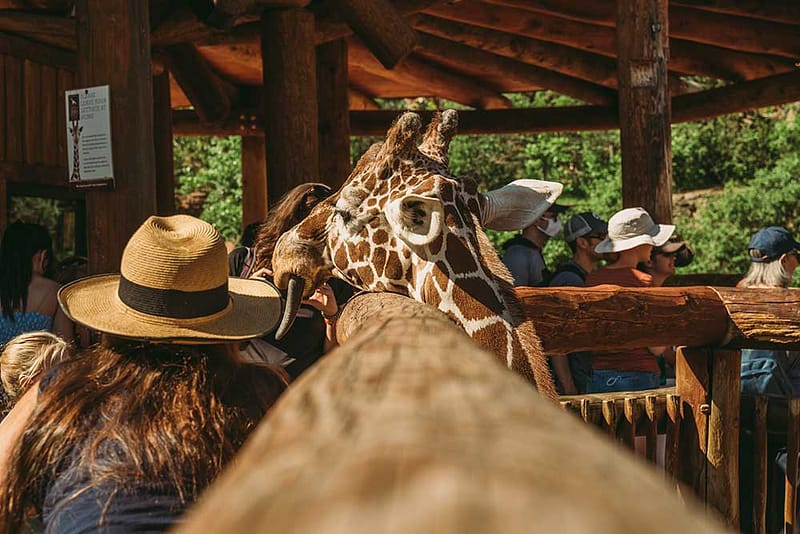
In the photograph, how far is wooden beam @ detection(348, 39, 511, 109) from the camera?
10.2 m

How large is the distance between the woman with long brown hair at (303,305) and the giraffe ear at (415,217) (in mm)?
1108

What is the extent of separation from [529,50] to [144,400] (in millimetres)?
8395

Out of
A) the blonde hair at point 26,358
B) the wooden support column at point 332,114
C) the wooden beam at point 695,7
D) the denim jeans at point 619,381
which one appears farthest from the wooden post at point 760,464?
the wooden beam at point 695,7

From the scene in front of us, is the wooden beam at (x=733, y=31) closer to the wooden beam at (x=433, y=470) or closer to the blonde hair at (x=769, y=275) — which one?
the blonde hair at (x=769, y=275)

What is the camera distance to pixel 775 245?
5.49 metres

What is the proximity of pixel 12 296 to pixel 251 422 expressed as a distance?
3427 mm

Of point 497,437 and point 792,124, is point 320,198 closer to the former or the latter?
point 497,437

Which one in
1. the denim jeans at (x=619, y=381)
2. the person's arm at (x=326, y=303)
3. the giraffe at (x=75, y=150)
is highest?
the giraffe at (x=75, y=150)

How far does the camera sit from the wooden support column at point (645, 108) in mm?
5809

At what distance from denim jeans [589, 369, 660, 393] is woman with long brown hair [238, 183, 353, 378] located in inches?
55.1

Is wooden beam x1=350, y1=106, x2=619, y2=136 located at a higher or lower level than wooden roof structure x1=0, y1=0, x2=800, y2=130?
lower

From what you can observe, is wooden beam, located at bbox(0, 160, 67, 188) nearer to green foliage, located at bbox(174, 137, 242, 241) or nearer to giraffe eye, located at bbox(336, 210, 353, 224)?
giraffe eye, located at bbox(336, 210, 353, 224)

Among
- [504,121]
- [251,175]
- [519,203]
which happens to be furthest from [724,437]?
[251,175]

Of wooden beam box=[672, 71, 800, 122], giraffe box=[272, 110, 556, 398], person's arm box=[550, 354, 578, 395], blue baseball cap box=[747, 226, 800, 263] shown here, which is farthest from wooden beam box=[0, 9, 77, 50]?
wooden beam box=[672, 71, 800, 122]
